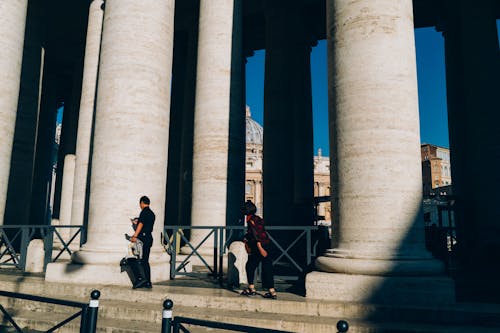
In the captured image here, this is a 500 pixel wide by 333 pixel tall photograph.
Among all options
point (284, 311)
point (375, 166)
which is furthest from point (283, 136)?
point (284, 311)

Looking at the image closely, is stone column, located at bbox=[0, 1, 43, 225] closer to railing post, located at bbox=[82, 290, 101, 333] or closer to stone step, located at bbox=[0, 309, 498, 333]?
stone step, located at bbox=[0, 309, 498, 333]

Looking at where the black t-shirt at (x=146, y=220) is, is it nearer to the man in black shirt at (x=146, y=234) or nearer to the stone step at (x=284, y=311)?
the man in black shirt at (x=146, y=234)

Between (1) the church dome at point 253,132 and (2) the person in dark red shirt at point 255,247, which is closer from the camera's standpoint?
(2) the person in dark red shirt at point 255,247

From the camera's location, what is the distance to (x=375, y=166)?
11.5 meters

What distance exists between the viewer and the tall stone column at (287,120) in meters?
28.4

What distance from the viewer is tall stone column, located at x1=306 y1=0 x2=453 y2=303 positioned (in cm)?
1073

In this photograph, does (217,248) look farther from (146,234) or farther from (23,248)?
(23,248)

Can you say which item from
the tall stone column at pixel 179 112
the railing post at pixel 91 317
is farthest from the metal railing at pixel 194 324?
the tall stone column at pixel 179 112

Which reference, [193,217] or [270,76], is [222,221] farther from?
[270,76]

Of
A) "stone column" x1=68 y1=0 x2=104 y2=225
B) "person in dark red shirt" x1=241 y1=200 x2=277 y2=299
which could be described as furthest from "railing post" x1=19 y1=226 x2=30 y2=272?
"person in dark red shirt" x1=241 y1=200 x2=277 y2=299

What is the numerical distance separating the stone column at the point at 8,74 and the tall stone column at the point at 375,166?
50.8ft

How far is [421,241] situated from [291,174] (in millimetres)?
A: 17470

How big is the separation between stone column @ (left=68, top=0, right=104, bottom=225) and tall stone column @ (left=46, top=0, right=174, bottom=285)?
22.7 feet

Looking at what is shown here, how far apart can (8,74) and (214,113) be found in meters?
9.93
